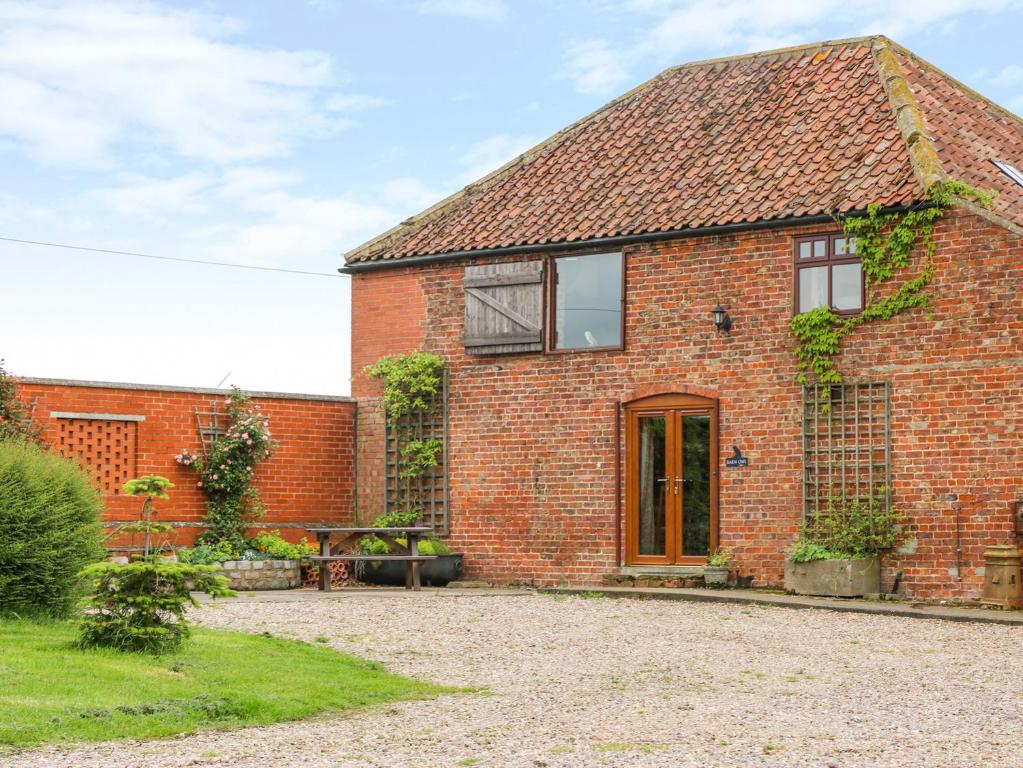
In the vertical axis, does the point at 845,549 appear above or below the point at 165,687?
above

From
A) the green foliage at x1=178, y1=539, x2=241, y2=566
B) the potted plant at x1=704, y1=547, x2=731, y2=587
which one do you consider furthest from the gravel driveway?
the green foliage at x1=178, y1=539, x2=241, y2=566

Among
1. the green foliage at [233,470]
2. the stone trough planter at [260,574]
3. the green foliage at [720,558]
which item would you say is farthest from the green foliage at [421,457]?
the green foliage at [720,558]

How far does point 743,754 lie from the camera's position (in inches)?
288

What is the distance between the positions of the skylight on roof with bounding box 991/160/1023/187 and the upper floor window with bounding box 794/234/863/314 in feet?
7.50

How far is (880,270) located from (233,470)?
8636mm

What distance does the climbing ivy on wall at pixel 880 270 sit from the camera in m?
16.4

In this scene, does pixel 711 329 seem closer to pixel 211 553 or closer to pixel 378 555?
pixel 378 555

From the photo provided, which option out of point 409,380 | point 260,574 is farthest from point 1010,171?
point 260,574

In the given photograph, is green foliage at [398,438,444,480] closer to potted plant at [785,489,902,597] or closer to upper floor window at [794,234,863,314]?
potted plant at [785,489,902,597]

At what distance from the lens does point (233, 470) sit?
63.1 ft

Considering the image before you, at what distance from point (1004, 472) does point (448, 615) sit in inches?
249

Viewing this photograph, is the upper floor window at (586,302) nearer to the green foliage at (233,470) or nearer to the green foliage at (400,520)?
the green foliage at (400,520)

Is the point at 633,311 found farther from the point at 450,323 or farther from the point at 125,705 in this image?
the point at 125,705

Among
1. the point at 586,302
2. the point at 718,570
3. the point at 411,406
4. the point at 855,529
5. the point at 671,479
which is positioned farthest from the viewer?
the point at 411,406
